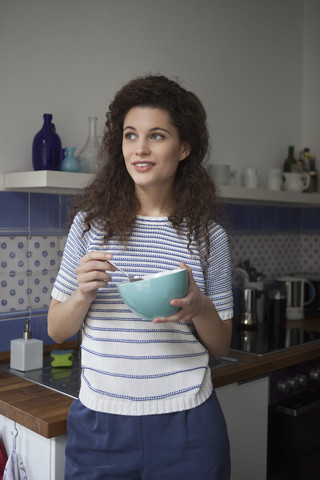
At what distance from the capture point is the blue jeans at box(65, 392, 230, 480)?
113 cm

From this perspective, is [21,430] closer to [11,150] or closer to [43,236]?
[43,236]

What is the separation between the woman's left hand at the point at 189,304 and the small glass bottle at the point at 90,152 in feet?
3.09

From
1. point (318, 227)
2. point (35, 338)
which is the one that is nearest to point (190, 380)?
point (35, 338)

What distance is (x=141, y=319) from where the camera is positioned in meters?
1.15

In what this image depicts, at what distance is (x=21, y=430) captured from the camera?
4.70 ft

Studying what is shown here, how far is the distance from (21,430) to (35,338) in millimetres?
577

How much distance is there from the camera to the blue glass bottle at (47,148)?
1.83 m

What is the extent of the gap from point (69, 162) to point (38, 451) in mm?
917

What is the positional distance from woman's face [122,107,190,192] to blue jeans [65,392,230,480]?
0.49 metres

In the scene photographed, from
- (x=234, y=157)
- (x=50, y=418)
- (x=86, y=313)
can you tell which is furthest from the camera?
(x=234, y=157)

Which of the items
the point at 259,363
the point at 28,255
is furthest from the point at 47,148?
the point at 259,363

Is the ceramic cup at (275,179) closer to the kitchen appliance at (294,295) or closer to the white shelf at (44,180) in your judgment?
the kitchen appliance at (294,295)

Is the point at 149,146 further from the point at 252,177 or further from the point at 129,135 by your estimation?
the point at 252,177

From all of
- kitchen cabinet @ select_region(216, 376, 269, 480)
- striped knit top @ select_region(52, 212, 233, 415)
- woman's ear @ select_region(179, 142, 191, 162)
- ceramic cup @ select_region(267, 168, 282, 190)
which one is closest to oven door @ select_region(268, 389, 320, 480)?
kitchen cabinet @ select_region(216, 376, 269, 480)
